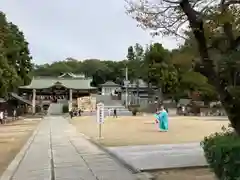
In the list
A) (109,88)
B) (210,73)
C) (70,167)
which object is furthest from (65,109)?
(210,73)

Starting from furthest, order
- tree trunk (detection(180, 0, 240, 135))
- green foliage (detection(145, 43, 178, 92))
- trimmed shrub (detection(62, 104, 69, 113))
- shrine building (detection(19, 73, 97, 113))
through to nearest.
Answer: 1. shrine building (detection(19, 73, 97, 113))
2. trimmed shrub (detection(62, 104, 69, 113))
3. green foliage (detection(145, 43, 178, 92))
4. tree trunk (detection(180, 0, 240, 135))

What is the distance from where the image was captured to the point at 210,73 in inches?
254

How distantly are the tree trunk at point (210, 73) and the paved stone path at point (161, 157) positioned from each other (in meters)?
3.16

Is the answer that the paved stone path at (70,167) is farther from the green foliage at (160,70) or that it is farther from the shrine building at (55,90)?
the shrine building at (55,90)

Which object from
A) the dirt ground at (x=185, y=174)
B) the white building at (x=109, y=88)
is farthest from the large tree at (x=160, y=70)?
the dirt ground at (x=185, y=174)

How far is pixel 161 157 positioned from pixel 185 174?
2630 millimetres

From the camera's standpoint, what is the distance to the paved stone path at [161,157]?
956 cm

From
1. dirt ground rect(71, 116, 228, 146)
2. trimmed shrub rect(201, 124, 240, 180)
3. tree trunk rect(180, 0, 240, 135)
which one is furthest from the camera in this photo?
dirt ground rect(71, 116, 228, 146)

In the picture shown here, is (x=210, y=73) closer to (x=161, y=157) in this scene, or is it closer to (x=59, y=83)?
(x=161, y=157)

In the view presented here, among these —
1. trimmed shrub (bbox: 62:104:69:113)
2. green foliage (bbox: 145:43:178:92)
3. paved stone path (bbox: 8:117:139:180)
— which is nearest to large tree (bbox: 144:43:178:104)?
green foliage (bbox: 145:43:178:92)

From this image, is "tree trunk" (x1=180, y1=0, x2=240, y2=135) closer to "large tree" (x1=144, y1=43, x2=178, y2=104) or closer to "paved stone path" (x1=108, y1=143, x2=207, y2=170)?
"paved stone path" (x1=108, y1=143, x2=207, y2=170)

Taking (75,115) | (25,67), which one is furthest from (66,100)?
(75,115)

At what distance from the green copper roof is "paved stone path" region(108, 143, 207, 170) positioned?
57.8 meters

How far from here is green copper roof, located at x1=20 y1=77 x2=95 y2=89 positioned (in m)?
69.7
